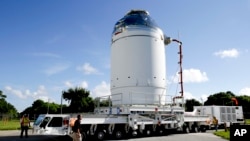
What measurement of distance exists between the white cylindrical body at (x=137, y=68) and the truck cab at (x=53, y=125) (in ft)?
17.2

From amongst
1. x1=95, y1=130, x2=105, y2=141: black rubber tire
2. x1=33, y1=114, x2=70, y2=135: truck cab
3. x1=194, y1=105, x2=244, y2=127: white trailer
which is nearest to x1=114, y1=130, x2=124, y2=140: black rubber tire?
x1=95, y1=130, x2=105, y2=141: black rubber tire

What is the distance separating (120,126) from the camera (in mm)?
17812

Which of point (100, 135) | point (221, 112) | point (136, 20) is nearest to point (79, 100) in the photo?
point (221, 112)

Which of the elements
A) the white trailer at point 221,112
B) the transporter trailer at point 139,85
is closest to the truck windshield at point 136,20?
the transporter trailer at point 139,85

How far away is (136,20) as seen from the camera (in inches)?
820

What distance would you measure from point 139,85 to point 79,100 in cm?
4209

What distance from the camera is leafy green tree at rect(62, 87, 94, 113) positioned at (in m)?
58.0

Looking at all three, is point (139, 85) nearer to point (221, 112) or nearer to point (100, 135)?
point (100, 135)

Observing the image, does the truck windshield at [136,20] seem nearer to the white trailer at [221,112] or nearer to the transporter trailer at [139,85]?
the transporter trailer at [139,85]

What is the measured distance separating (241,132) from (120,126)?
462 inches

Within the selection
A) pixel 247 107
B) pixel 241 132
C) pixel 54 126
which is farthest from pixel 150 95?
pixel 247 107

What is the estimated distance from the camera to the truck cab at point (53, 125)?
49.5 feet

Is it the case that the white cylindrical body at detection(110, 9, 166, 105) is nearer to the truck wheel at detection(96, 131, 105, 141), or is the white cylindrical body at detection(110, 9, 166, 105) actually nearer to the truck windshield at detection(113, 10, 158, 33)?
the truck windshield at detection(113, 10, 158, 33)

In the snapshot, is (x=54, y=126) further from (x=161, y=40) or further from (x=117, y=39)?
(x=161, y=40)
